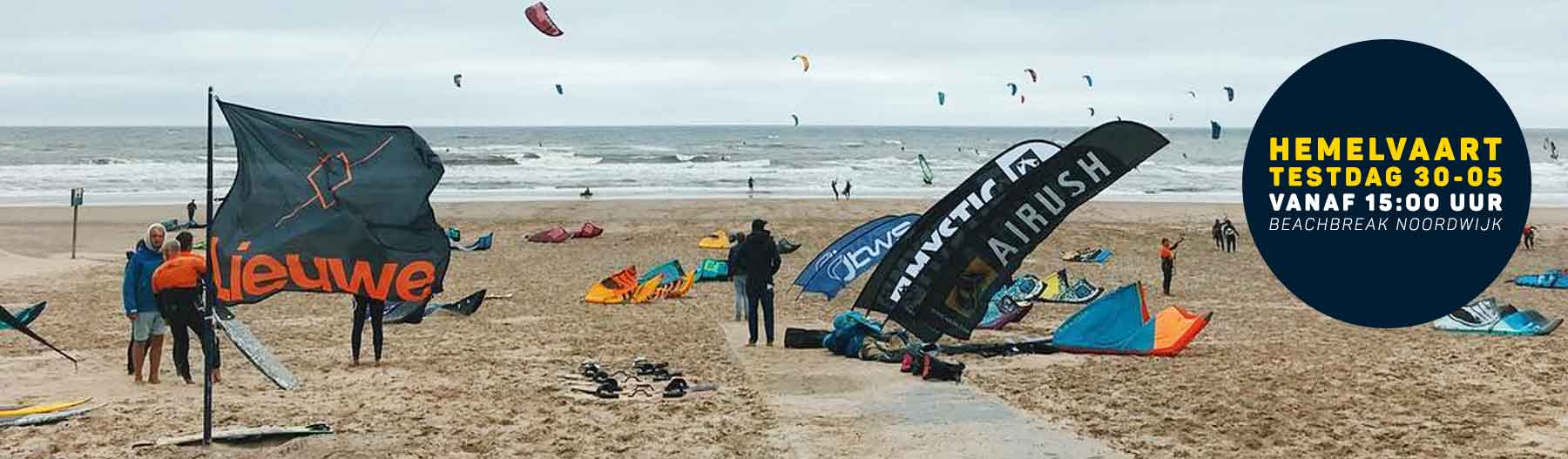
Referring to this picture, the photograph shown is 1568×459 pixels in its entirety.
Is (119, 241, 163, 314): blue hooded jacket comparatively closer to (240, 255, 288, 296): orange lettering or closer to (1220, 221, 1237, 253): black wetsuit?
(240, 255, 288, 296): orange lettering

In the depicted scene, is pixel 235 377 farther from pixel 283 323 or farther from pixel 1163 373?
pixel 1163 373

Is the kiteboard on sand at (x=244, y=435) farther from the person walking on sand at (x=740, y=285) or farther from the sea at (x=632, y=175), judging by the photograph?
the sea at (x=632, y=175)

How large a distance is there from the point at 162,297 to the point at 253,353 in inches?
26.8

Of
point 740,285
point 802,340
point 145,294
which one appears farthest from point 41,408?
point 740,285

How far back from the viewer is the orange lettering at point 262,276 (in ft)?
25.3

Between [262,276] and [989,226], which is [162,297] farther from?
[989,226]

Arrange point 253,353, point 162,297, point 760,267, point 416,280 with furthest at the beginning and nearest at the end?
point 760,267 < point 253,353 < point 162,297 < point 416,280

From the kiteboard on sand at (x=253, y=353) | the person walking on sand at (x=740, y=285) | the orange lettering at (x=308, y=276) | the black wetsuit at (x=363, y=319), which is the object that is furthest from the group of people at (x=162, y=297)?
the person walking on sand at (x=740, y=285)

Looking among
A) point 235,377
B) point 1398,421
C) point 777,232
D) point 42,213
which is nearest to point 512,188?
point 42,213

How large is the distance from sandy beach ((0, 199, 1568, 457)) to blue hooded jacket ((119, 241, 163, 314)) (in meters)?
0.55

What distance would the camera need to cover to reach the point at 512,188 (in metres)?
48.7

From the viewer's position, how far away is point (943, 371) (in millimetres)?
9797

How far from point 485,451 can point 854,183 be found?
47.6 metres

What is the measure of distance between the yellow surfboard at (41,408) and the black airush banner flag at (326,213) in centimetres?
161
